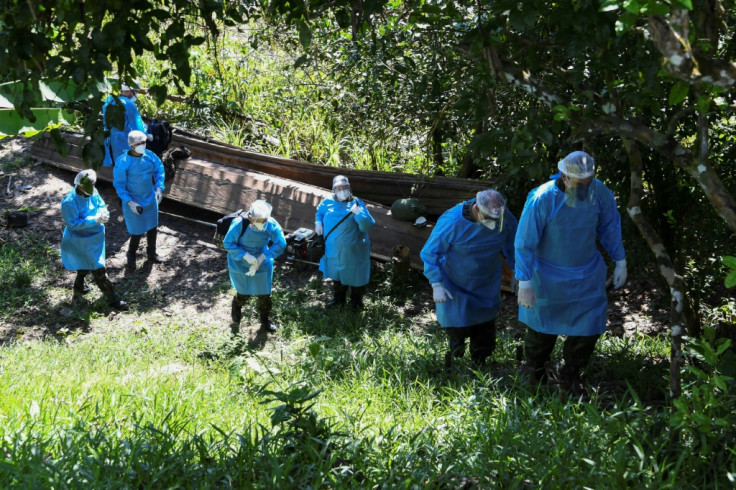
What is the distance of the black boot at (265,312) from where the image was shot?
28.4 ft

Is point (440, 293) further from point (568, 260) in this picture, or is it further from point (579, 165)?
point (579, 165)

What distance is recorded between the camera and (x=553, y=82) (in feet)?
23.5

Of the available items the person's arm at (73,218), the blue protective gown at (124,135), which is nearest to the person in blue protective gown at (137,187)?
the blue protective gown at (124,135)

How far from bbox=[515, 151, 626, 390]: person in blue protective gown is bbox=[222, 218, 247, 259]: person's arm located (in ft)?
10.6

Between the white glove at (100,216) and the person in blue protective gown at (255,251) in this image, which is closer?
the person in blue protective gown at (255,251)

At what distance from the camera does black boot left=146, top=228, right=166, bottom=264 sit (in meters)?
10.7

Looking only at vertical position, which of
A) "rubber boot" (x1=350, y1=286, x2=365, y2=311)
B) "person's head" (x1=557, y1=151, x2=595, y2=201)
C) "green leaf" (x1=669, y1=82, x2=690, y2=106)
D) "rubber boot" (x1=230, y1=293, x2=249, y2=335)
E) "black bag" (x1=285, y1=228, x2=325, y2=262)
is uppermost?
"green leaf" (x1=669, y1=82, x2=690, y2=106)

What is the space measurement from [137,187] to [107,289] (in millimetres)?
1579

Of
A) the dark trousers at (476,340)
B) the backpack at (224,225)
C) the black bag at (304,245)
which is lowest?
→ the black bag at (304,245)

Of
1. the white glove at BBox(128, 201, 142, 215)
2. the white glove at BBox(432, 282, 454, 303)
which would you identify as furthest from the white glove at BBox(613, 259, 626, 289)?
the white glove at BBox(128, 201, 142, 215)

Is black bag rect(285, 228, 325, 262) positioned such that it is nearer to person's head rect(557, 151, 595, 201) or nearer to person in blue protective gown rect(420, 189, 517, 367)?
person in blue protective gown rect(420, 189, 517, 367)

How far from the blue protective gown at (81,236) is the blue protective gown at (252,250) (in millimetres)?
1725

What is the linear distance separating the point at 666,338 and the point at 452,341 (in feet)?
7.93

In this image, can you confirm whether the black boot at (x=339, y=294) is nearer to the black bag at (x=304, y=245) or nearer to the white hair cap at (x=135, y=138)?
the black bag at (x=304, y=245)
